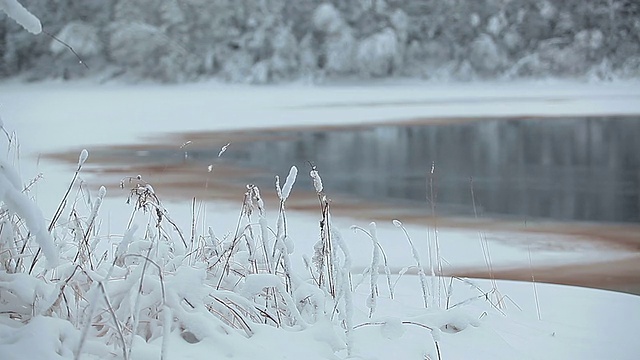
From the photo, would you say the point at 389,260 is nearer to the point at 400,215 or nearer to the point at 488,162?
the point at 400,215

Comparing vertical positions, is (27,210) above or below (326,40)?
below

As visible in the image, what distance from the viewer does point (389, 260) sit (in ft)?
8.16

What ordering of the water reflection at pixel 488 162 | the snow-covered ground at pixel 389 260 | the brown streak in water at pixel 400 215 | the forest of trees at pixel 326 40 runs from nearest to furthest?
the snow-covered ground at pixel 389 260
the brown streak in water at pixel 400 215
the water reflection at pixel 488 162
the forest of trees at pixel 326 40

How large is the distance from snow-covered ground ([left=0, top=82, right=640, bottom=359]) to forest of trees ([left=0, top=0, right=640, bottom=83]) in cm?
313

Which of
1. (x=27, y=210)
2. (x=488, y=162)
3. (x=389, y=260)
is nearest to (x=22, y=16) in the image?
Answer: (x=27, y=210)

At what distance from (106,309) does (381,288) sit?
88cm

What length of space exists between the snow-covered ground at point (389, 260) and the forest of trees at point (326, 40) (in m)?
3.13

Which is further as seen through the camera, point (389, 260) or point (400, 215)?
point (400, 215)

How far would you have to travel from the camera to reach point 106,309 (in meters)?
1.03

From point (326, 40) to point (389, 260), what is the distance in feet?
33.6

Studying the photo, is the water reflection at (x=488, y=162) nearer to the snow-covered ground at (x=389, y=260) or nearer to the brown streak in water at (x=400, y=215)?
the brown streak in water at (x=400, y=215)

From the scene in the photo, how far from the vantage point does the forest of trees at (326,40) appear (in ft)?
38.1

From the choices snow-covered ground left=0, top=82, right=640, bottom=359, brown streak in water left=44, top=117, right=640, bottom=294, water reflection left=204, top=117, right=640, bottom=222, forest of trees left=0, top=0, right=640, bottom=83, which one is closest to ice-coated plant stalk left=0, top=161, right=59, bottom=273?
snow-covered ground left=0, top=82, right=640, bottom=359

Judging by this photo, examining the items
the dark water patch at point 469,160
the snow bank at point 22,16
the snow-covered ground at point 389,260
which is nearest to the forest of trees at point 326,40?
the snow-covered ground at point 389,260
